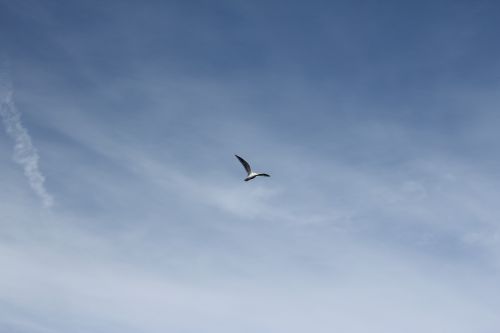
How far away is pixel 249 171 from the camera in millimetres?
85438
